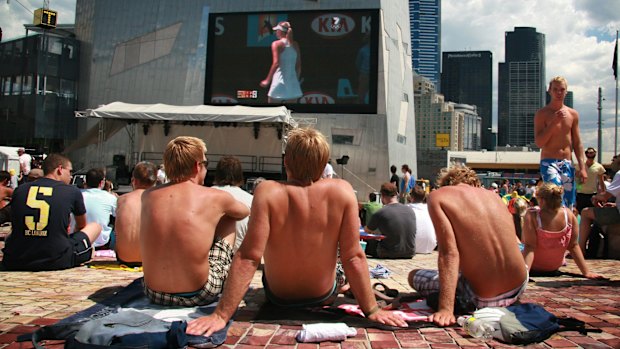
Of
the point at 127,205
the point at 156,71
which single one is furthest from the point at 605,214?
the point at 156,71

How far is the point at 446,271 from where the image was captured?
2.62m

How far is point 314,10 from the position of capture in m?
19.3

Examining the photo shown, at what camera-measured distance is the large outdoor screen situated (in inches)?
741

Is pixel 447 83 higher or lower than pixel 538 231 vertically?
higher

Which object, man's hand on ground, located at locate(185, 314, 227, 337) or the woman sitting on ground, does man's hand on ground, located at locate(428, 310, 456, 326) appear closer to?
man's hand on ground, located at locate(185, 314, 227, 337)

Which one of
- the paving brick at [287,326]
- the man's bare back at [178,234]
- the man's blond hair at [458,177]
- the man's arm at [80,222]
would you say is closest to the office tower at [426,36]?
the paving brick at [287,326]

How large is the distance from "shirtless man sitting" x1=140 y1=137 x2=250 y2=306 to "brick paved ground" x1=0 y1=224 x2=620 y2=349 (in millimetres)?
348

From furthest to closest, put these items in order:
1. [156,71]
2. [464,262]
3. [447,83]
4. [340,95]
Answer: [447,83] → [156,71] → [340,95] → [464,262]

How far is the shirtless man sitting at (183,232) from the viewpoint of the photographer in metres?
2.57

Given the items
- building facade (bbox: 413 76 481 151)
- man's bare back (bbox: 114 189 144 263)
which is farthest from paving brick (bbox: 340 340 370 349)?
building facade (bbox: 413 76 481 151)

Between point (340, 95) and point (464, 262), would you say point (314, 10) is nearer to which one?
point (340, 95)

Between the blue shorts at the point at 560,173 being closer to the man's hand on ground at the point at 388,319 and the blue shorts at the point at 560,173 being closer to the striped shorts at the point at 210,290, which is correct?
the man's hand on ground at the point at 388,319

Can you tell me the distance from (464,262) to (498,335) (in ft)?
1.66

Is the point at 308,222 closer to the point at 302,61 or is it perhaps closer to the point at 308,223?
the point at 308,223
